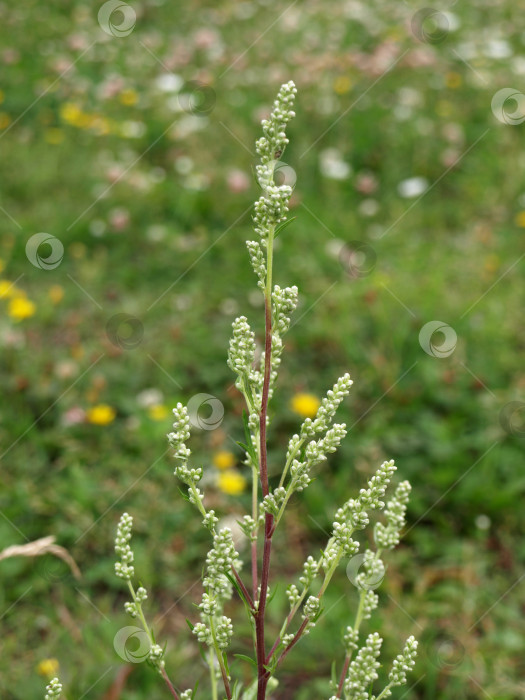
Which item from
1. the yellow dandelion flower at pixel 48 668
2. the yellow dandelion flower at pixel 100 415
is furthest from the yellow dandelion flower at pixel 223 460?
the yellow dandelion flower at pixel 48 668

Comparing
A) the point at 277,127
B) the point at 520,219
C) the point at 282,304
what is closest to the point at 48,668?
the point at 282,304

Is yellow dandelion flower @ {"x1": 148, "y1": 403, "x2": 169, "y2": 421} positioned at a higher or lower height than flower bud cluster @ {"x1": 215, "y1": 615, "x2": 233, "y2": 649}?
lower

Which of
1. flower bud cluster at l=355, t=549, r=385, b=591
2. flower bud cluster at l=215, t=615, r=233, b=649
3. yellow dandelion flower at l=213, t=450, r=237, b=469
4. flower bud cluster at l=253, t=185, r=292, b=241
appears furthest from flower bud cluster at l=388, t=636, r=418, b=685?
yellow dandelion flower at l=213, t=450, r=237, b=469

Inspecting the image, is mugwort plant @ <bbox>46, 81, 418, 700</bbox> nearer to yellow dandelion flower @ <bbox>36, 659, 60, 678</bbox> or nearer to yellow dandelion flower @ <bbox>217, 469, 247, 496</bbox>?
yellow dandelion flower @ <bbox>36, 659, 60, 678</bbox>

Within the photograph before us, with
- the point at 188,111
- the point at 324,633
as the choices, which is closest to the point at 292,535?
the point at 324,633

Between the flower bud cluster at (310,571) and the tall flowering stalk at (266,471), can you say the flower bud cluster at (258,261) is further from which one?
the flower bud cluster at (310,571)

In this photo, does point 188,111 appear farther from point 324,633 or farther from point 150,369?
point 324,633

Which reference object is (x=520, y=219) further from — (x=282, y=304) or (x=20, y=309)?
(x=282, y=304)
